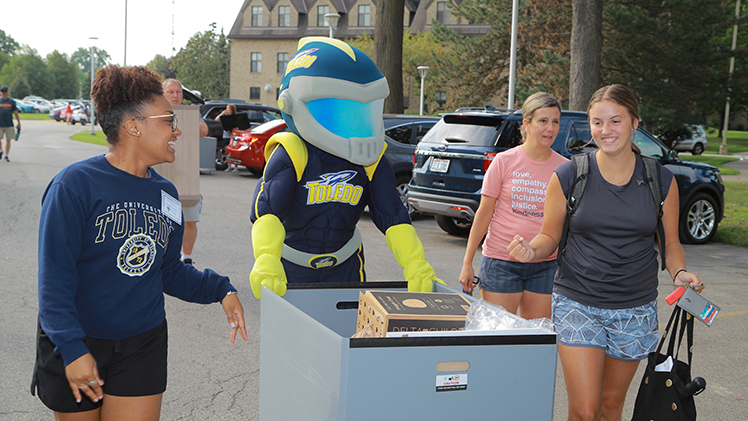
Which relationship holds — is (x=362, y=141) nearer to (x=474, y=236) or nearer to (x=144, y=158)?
(x=144, y=158)

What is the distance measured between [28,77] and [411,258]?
9831 centimetres

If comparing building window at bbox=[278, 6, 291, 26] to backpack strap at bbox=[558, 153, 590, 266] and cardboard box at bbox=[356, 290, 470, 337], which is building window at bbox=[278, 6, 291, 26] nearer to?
backpack strap at bbox=[558, 153, 590, 266]

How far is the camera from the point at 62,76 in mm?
91188

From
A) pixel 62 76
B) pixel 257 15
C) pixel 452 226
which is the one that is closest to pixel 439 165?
pixel 452 226

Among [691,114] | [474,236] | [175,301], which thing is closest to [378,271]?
[175,301]

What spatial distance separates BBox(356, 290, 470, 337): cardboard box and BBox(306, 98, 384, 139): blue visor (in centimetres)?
92

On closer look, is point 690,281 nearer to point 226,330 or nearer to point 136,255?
point 136,255

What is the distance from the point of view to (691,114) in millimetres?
25641

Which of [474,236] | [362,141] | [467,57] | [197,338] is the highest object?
[467,57]

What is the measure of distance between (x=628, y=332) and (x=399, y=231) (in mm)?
1081

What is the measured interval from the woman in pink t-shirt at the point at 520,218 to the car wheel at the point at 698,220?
23.0 ft

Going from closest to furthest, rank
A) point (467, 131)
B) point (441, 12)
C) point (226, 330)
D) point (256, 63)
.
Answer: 1. point (226, 330)
2. point (467, 131)
3. point (441, 12)
4. point (256, 63)

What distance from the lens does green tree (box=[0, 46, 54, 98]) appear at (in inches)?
3346

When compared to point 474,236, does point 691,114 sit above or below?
above
